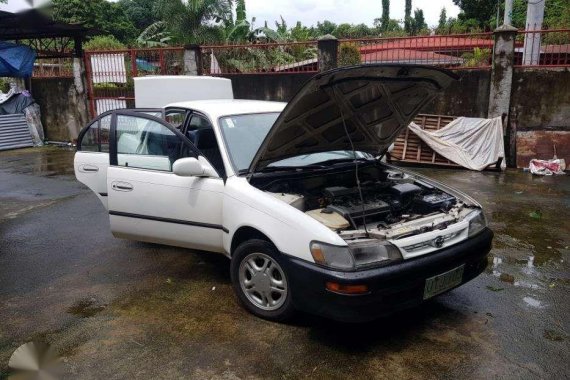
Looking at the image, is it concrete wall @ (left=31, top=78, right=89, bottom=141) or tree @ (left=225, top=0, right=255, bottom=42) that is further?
tree @ (left=225, top=0, right=255, bottom=42)

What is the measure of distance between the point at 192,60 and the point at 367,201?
9.83 m

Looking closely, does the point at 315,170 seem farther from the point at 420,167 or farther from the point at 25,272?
the point at 420,167

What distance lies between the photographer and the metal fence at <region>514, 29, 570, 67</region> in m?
8.86

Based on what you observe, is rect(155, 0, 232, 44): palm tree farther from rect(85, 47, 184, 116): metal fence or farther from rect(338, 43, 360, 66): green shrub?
rect(338, 43, 360, 66): green shrub

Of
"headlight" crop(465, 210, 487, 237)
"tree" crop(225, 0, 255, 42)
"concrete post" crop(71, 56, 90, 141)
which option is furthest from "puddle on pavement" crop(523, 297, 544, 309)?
"tree" crop(225, 0, 255, 42)

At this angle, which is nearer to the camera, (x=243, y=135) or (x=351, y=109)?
(x=351, y=109)

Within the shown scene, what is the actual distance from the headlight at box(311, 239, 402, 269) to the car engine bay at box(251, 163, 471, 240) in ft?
0.41

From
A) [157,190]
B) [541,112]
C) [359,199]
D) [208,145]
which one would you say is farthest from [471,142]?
[157,190]

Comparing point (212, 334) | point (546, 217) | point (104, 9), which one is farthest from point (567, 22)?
point (104, 9)

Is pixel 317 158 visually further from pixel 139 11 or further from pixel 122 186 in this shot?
pixel 139 11

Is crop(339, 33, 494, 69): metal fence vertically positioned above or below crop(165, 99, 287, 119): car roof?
above

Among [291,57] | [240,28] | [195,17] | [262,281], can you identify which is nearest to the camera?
[262,281]

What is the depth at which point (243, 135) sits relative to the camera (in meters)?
4.01

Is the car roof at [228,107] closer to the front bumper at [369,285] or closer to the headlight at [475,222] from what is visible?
the front bumper at [369,285]
